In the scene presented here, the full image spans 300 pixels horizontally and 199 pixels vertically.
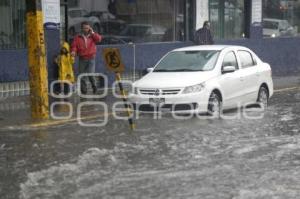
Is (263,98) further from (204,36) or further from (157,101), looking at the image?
(204,36)

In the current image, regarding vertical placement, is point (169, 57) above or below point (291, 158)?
above

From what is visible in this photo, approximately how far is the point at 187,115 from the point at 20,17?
5.86 m

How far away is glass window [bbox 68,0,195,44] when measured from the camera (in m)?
19.5

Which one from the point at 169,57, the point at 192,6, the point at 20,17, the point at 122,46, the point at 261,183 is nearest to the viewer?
the point at 261,183

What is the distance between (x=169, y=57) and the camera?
1549 centimetres

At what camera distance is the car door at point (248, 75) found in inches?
597

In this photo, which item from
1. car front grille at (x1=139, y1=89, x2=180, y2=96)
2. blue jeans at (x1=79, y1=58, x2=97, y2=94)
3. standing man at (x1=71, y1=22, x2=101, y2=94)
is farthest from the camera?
blue jeans at (x1=79, y1=58, x2=97, y2=94)

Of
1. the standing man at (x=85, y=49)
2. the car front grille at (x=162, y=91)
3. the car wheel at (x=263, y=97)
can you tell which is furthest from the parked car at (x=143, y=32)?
the car front grille at (x=162, y=91)

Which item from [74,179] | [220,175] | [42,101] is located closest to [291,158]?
[220,175]

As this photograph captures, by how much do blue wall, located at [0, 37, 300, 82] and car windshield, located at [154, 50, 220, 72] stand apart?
13.1ft

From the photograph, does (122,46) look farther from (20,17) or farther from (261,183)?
(261,183)

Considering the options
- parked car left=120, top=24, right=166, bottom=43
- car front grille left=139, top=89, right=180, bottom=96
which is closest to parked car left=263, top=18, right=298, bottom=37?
parked car left=120, top=24, right=166, bottom=43

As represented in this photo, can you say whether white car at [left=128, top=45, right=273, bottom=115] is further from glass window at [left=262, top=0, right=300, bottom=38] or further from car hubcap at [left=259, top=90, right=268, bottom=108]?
glass window at [left=262, top=0, right=300, bottom=38]

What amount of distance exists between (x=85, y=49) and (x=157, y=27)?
4779mm
